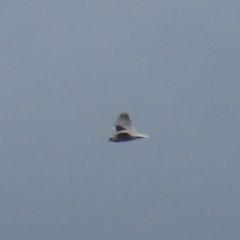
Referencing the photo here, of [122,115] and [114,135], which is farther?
[122,115]

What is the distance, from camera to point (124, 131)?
36.7m

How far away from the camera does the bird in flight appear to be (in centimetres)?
3569

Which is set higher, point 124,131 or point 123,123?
point 123,123

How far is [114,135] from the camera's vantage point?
118 feet

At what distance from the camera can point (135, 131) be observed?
3722 cm

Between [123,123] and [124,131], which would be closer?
[124,131]

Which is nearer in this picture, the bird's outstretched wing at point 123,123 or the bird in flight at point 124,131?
the bird in flight at point 124,131

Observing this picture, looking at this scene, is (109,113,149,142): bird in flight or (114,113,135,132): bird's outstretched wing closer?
(109,113,149,142): bird in flight

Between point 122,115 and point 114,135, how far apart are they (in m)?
3.40

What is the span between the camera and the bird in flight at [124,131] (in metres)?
35.7

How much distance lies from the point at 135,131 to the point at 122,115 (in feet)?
7.51

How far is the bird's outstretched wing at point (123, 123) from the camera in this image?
125 feet

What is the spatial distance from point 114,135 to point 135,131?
4.74ft

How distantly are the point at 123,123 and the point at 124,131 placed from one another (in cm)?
199
